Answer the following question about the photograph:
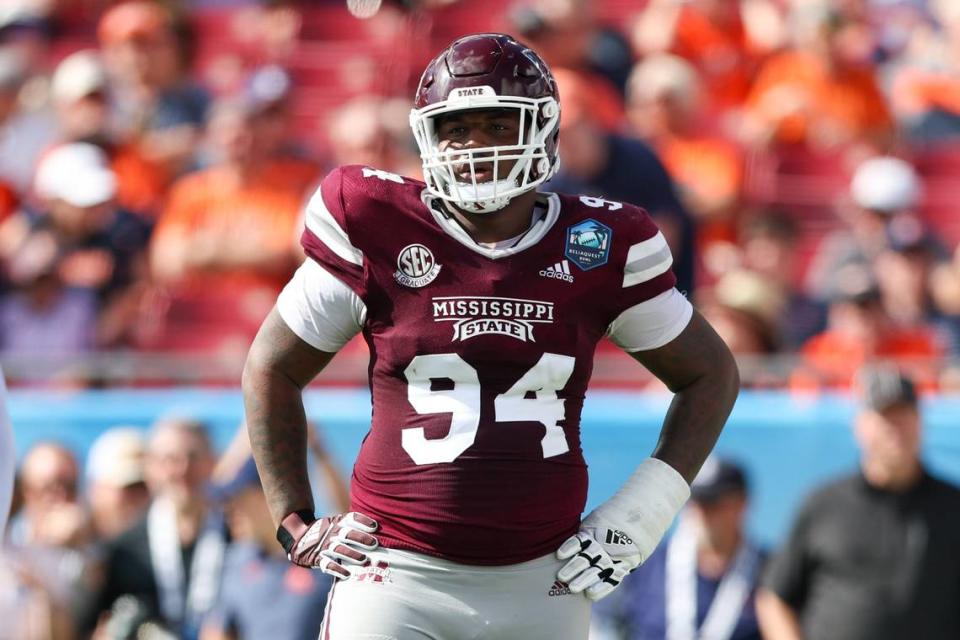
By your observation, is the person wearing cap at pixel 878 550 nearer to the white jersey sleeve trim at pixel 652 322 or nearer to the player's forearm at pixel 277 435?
the white jersey sleeve trim at pixel 652 322

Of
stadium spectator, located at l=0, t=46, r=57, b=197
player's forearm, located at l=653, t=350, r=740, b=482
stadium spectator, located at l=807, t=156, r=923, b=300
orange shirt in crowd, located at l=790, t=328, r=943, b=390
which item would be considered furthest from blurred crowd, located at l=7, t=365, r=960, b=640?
stadium spectator, located at l=0, t=46, r=57, b=197

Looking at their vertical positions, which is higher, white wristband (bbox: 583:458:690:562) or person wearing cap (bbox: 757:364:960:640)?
white wristband (bbox: 583:458:690:562)

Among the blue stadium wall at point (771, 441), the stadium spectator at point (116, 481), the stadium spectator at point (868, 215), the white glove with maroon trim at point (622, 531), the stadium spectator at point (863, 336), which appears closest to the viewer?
the white glove with maroon trim at point (622, 531)

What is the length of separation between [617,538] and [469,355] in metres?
0.52

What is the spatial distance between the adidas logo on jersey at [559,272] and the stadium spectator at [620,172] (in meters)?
3.60

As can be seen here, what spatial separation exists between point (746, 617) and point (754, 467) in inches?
28.5

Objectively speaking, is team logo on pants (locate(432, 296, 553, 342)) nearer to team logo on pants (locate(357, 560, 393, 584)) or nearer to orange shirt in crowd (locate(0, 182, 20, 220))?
team logo on pants (locate(357, 560, 393, 584))

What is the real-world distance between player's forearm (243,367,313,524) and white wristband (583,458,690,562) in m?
0.64

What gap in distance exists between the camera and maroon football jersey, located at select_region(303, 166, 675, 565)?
333 centimetres

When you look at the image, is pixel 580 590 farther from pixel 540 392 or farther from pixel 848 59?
pixel 848 59

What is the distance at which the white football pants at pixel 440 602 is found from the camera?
331cm

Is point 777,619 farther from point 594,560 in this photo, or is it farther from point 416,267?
point 416,267

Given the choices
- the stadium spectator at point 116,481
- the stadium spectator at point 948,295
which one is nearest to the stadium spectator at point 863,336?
the stadium spectator at point 948,295

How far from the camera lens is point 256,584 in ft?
20.2
